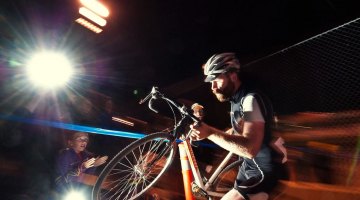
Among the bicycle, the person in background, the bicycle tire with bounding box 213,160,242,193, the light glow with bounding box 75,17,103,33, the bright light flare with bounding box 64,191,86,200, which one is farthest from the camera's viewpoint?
the light glow with bounding box 75,17,103,33

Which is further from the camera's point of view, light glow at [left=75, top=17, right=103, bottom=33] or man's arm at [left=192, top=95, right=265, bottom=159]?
light glow at [left=75, top=17, right=103, bottom=33]

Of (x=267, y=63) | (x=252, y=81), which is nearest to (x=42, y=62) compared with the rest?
(x=252, y=81)

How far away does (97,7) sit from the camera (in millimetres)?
6715

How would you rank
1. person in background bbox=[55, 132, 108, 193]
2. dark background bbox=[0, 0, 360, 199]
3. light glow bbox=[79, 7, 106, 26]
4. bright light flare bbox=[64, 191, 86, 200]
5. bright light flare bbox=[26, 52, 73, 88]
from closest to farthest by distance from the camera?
bright light flare bbox=[64, 191, 86, 200], person in background bbox=[55, 132, 108, 193], dark background bbox=[0, 0, 360, 199], bright light flare bbox=[26, 52, 73, 88], light glow bbox=[79, 7, 106, 26]

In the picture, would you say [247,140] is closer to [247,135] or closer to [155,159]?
[247,135]

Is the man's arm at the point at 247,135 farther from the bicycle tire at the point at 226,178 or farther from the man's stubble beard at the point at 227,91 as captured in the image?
the bicycle tire at the point at 226,178

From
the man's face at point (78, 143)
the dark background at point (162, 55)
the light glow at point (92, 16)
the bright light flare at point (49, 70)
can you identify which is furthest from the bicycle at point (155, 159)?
the light glow at point (92, 16)

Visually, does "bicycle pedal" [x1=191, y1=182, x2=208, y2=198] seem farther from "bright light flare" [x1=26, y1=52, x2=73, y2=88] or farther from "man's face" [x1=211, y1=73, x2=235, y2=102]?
"bright light flare" [x1=26, y1=52, x2=73, y2=88]

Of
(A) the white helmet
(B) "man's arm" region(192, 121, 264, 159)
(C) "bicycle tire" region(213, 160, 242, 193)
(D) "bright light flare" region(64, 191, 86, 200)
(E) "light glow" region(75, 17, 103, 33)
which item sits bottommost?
(C) "bicycle tire" region(213, 160, 242, 193)

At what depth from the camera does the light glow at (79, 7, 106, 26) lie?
637 cm

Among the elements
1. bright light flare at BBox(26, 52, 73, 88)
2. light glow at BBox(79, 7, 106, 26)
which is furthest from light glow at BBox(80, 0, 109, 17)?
bright light flare at BBox(26, 52, 73, 88)

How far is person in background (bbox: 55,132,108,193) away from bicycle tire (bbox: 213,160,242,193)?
6.20 ft

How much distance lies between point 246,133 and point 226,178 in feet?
6.88

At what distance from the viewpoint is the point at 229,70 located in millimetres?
2828
